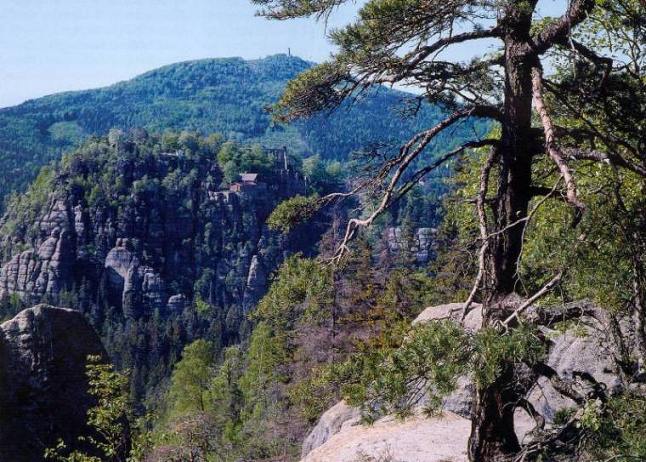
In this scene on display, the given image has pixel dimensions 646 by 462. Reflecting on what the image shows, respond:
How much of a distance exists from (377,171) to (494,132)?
7098 mm

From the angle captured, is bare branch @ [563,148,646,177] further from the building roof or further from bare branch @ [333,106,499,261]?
the building roof

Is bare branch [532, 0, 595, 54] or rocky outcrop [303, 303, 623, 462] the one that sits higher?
bare branch [532, 0, 595, 54]

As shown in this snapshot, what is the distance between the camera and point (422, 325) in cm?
561

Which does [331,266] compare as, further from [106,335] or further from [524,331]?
[106,335]

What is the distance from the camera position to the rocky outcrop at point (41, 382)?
53.5 feet

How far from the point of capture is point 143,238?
130000 millimetres

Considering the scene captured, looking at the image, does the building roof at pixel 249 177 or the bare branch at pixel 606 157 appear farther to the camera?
the building roof at pixel 249 177

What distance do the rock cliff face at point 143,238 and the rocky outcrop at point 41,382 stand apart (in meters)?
82.3

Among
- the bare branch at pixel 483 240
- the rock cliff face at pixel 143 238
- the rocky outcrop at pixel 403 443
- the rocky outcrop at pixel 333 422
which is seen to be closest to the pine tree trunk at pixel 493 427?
the bare branch at pixel 483 240

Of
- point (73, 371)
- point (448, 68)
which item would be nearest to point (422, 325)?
point (448, 68)

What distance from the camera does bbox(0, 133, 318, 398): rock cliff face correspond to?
116m

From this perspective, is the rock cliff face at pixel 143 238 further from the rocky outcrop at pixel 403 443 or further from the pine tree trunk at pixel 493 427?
the pine tree trunk at pixel 493 427

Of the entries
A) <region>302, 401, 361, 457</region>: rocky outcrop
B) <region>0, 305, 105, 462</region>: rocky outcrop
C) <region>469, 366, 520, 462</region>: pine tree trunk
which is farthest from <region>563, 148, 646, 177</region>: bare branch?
<region>0, 305, 105, 462</region>: rocky outcrop

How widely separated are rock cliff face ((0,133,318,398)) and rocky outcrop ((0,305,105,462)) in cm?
8230
